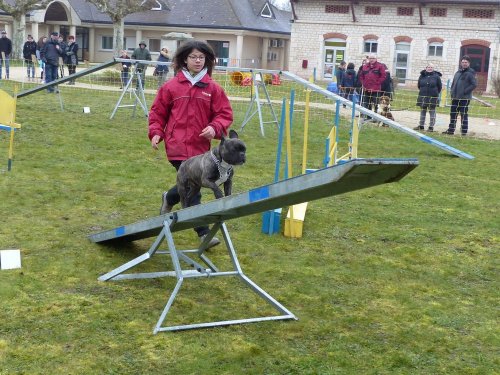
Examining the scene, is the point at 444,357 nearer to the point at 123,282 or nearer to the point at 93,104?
the point at 123,282

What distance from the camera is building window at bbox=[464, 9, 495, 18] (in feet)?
147

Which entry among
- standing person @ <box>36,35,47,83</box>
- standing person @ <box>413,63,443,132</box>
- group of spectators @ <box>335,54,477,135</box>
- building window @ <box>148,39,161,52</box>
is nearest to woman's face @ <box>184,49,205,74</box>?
group of spectators @ <box>335,54,477,135</box>

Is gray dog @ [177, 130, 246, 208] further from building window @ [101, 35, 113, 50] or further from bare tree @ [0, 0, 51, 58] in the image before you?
building window @ [101, 35, 113, 50]

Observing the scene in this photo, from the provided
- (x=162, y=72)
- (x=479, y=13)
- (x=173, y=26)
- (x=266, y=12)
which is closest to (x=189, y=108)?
(x=162, y=72)

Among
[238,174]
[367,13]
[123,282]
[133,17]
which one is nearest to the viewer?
[123,282]

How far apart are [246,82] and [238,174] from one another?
14662 mm

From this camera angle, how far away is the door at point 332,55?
47.4m

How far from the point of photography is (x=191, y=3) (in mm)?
56469

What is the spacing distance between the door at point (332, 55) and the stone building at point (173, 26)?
7255 millimetres

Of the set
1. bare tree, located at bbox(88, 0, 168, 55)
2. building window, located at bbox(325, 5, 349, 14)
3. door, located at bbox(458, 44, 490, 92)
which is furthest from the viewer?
building window, located at bbox(325, 5, 349, 14)

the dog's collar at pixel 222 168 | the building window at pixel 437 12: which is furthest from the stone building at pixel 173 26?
the dog's collar at pixel 222 168

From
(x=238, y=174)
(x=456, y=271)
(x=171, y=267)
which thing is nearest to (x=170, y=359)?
(x=171, y=267)

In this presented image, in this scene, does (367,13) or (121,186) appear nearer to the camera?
(121,186)

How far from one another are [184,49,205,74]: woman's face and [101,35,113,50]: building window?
170ft
